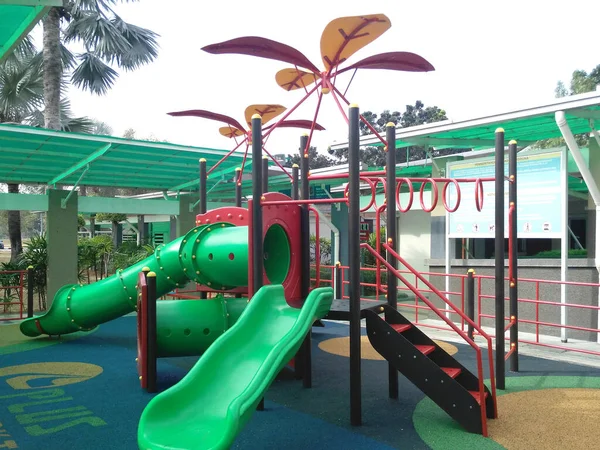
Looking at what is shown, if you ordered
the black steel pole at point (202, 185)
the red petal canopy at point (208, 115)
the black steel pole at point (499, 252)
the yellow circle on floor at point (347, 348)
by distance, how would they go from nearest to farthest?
the black steel pole at point (499, 252) < the yellow circle on floor at point (347, 348) < the red petal canopy at point (208, 115) < the black steel pole at point (202, 185)

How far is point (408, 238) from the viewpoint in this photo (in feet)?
51.0

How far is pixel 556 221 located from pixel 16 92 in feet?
62.0

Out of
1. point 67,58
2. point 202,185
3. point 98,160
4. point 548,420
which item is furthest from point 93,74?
point 548,420

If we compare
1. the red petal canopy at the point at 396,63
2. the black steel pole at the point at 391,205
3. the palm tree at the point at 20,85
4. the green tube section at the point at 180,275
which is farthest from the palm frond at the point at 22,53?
the black steel pole at the point at 391,205

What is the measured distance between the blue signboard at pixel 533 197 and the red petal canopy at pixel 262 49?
19.0 ft

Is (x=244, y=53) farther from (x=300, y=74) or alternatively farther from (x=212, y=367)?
(x=212, y=367)

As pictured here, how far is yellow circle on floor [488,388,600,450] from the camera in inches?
188

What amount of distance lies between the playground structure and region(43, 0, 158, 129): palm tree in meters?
10.8

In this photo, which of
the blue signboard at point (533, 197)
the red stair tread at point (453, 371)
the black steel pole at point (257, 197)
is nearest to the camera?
the red stair tread at point (453, 371)

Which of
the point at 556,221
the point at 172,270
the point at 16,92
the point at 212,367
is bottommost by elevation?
the point at 212,367

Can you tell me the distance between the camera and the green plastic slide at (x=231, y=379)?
12.8 feet

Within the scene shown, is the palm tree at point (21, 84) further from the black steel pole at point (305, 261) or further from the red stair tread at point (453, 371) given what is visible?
the red stair tread at point (453, 371)

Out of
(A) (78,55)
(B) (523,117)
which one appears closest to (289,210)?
(B) (523,117)

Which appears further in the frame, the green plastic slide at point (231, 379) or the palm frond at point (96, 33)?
the palm frond at point (96, 33)
